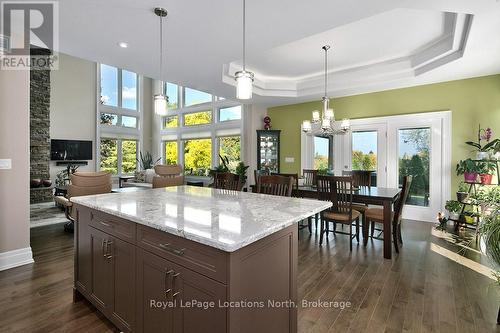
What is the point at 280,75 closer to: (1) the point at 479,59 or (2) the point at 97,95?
(1) the point at 479,59

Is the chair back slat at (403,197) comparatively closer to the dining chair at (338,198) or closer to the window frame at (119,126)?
the dining chair at (338,198)

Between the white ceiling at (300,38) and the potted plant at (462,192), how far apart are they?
6.19ft

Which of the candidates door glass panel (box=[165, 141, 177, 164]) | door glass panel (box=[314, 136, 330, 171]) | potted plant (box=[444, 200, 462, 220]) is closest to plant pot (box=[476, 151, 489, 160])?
potted plant (box=[444, 200, 462, 220])

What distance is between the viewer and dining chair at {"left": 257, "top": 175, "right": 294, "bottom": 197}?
8.11ft

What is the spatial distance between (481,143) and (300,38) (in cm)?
376

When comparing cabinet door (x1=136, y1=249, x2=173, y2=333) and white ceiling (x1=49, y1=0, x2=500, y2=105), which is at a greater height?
white ceiling (x1=49, y1=0, x2=500, y2=105)

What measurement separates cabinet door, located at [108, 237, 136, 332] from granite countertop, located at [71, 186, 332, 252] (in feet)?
0.78

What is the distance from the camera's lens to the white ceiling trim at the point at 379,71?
125 inches

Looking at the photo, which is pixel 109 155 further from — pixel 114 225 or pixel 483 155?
pixel 483 155

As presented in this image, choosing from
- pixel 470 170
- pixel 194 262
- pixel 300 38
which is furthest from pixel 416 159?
pixel 194 262

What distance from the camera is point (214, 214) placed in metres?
1.52

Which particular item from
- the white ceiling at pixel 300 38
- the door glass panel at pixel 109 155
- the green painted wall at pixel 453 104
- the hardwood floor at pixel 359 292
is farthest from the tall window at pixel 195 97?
the hardwood floor at pixel 359 292

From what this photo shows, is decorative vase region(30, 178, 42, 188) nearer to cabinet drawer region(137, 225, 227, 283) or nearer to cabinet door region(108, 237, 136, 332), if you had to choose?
cabinet door region(108, 237, 136, 332)

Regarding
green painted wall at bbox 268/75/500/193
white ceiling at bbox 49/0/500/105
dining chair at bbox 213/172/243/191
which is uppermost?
white ceiling at bbox 49/0/500/105
